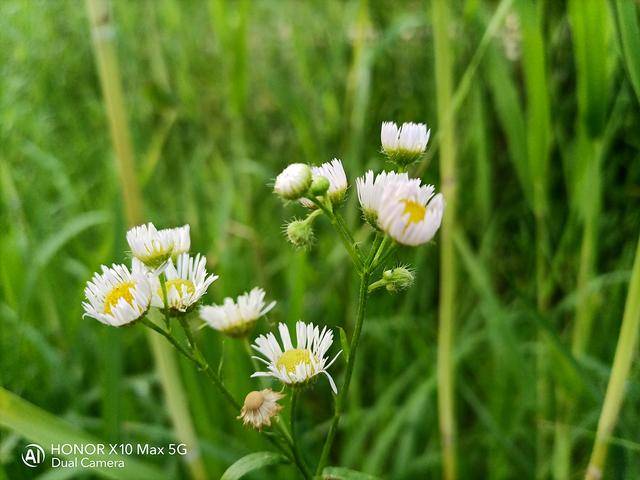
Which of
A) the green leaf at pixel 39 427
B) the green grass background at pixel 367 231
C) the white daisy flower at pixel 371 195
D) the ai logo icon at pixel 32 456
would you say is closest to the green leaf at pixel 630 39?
the green grass background at pixel 367 231

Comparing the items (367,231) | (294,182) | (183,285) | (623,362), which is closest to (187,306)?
(183,285)

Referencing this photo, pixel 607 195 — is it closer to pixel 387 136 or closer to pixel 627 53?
pixel 627 53

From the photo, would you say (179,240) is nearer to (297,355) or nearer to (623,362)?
(297,355)

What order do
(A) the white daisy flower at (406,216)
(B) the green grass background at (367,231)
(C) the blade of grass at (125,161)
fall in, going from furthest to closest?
(B) the green grass background at (367,231)
(C) the blade of grass at (125,161)
(A) the white daisy flower at (406,216)

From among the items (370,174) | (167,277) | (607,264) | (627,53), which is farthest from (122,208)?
(607,264)

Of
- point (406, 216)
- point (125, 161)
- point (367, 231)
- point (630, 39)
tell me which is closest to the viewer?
point (406, 216)

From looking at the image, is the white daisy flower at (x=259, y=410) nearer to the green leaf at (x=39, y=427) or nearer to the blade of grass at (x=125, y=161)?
the green leaf at (x=39, y=427)
